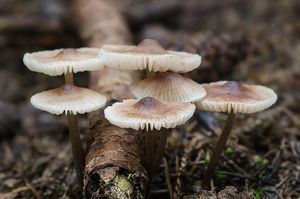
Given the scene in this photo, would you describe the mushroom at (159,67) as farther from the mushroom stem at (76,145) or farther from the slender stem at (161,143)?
the mushroom stem at (76,145)

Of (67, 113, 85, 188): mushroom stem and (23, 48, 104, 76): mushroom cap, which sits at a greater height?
(23, 48, 104, 76): mushroom cap

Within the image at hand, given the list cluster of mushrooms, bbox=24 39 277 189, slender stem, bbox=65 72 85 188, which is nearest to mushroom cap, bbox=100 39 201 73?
cluster of mushrooms, bbox=24 39 277 189

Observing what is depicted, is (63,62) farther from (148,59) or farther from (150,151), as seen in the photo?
(150,151)

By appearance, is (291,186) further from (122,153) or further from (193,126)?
(122,153)

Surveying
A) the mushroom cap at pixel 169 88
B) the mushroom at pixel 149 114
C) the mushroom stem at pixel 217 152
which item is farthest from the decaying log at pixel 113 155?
the mushroom stem at pixel 217 152

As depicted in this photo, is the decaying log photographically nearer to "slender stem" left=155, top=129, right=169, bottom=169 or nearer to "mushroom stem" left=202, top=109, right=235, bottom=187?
"slender stem" left=155, top=129, right=169, bottom=169

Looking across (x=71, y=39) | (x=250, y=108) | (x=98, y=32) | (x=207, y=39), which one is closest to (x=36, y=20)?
(x=71, y=39)

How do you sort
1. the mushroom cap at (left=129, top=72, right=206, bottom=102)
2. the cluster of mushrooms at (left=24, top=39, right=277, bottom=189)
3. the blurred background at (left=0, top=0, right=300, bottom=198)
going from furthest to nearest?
the blurred background at (left=0, top=0, right=300, bottom=198) < the mushroom cap at (left=129, top=72, right=206, bottom=102) < the cluster of mushrooms at (left=24, top=39, right=277, bottom=189)
